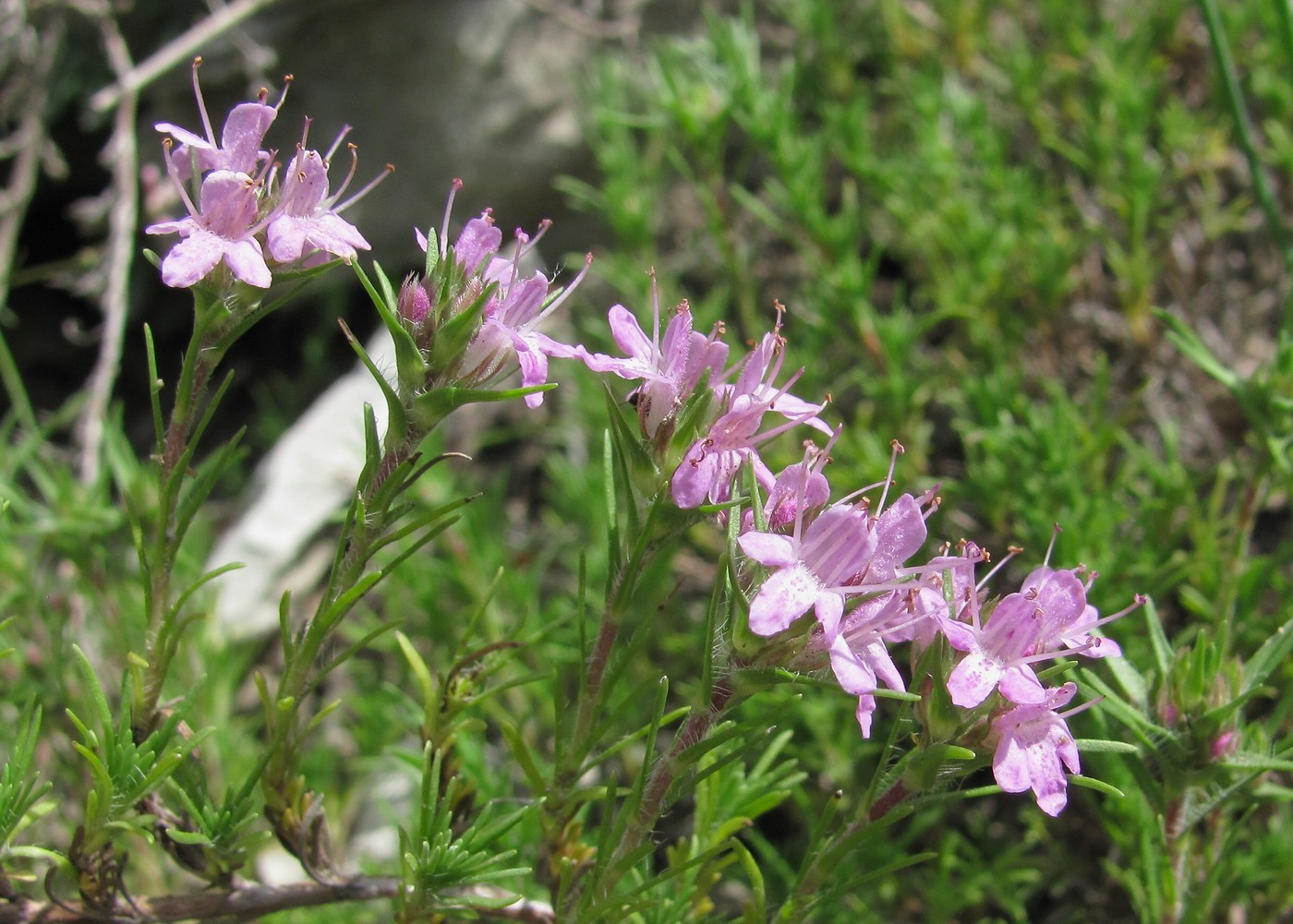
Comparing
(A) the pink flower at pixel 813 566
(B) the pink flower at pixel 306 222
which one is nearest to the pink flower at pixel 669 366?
(A) the pink flower at pixel 813 566

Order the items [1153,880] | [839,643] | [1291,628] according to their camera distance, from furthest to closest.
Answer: [1153,880]
[1291,628]
[839,643]

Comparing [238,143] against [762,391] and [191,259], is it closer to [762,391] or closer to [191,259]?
[191,259]

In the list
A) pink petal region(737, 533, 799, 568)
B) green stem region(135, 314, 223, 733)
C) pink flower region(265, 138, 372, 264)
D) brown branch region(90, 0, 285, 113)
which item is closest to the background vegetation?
green stem region(135, 314, 223, 733)

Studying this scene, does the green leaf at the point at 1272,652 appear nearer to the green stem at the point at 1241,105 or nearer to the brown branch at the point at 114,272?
the green stem at the point at 1241,105

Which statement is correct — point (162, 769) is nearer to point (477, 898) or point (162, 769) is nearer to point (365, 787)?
point (477, 898)

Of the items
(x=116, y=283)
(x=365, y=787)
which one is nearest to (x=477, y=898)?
(x=365, y=787)

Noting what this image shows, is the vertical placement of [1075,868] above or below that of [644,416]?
below
